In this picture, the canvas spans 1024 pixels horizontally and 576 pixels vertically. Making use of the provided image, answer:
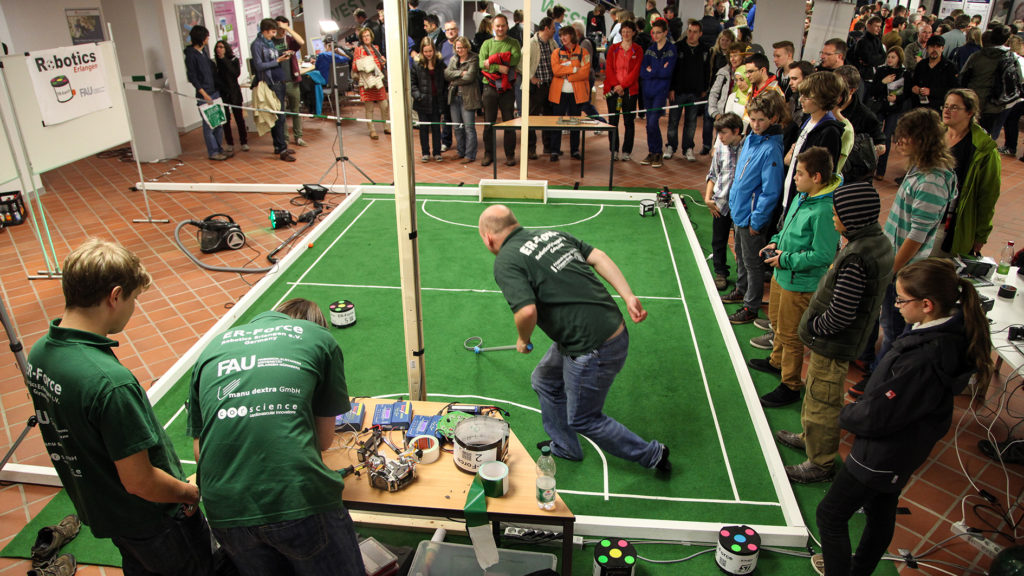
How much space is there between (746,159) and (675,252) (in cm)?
183

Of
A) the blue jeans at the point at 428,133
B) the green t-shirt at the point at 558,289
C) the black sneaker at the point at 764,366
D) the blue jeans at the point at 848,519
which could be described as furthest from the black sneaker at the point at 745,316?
the blue jeans at the point at 428,133

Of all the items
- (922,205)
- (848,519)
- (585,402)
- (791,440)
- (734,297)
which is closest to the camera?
(848,519)

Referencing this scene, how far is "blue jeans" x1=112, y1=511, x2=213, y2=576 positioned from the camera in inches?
103

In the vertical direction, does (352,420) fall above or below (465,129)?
below

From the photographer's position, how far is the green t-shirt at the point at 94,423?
7.54 feet

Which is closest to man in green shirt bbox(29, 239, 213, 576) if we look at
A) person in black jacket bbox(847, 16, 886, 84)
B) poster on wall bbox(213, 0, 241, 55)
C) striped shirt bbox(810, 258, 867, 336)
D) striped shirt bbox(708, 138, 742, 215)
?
striped shirt bbox(810, 258, 867, 336)

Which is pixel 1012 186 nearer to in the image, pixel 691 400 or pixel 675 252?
pixel 675 252

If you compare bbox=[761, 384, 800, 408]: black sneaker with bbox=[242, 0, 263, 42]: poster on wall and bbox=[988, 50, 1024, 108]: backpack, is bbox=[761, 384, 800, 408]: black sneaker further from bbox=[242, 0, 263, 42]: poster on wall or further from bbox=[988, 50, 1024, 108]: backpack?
bbox=[242, 0, 263, 42]: poster on wall

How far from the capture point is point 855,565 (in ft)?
10.4

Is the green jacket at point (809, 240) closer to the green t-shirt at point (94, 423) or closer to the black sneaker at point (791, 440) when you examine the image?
the black sneaker at point (791, 440)

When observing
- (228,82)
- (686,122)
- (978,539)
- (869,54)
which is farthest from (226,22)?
(978,539)

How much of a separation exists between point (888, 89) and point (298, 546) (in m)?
9.57

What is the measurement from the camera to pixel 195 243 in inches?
291

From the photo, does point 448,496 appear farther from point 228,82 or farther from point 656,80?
point 228,82
